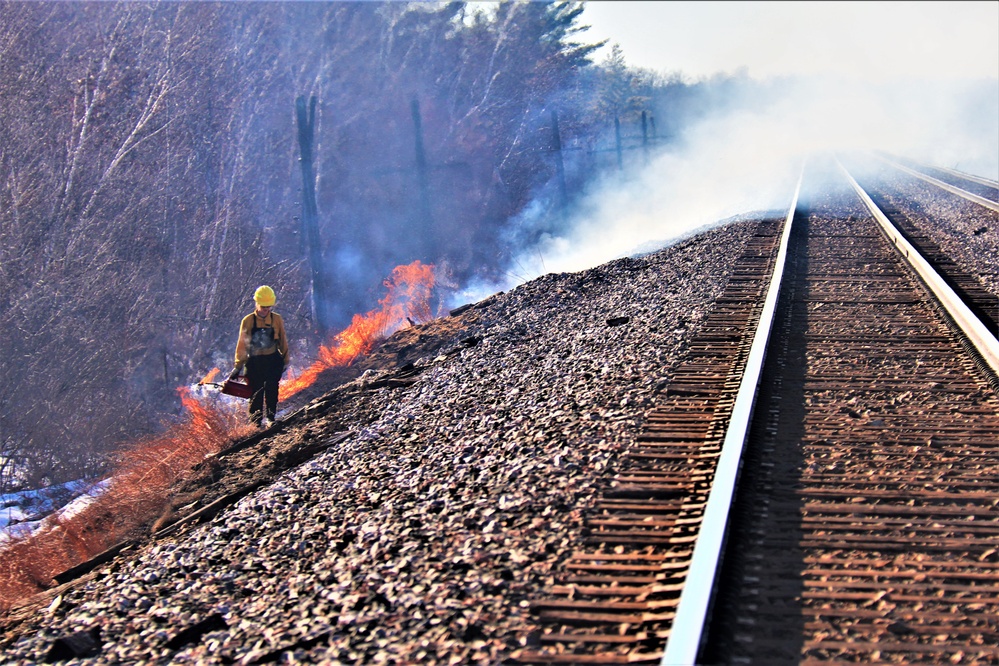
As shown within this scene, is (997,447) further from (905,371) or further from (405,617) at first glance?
(405,617)

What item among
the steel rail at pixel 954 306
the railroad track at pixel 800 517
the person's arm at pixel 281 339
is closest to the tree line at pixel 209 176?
the person's arm at pixel 281 339

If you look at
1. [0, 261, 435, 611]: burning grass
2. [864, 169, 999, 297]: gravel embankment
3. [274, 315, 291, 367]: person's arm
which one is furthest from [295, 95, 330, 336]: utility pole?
[864, 169, 999, 297]: gravel embankment

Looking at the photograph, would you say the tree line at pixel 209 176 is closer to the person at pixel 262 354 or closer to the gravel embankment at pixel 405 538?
the person at pixel 262 354

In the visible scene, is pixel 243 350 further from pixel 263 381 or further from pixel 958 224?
pixel 958 224

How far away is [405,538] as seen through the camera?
5004mm

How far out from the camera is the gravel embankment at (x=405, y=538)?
4113mm

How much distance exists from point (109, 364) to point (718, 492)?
74.0 feet

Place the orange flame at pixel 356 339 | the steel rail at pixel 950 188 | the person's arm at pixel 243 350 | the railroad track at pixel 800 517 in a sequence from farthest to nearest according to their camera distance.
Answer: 1. the steel rail at pixel 950 188
2. the orange flame at pixel 356 339
3. the person's arm at pixel 243 350
4. the railroad track at pixel 800 517

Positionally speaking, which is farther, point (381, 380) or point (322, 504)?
point (381, 380)

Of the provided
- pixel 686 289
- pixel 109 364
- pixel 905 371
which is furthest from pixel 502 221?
pixel 905 371

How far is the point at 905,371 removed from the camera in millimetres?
7301

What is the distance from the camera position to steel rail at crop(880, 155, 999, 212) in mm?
20625

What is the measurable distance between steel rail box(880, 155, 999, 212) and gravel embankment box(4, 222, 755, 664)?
1454 centimetres

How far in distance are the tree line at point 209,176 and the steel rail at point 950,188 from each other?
44.2 feet
